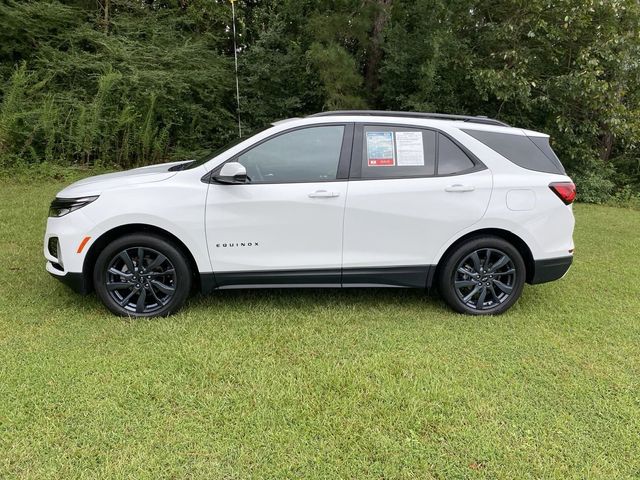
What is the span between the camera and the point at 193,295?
4.33 m

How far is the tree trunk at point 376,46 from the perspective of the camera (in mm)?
10945

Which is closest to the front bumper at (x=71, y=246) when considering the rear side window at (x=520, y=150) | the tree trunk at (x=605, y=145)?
the rear side window at (x=520, y=150)

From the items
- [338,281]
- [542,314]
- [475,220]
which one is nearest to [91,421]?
[338,281]

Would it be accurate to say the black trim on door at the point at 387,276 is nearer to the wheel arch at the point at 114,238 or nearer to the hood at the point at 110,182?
the wheel arch at the point at 114,238

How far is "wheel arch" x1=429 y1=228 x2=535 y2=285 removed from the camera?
397cm

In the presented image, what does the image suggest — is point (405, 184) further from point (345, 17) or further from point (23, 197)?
point (345, 17)

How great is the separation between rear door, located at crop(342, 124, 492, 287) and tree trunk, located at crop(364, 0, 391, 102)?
8.15m

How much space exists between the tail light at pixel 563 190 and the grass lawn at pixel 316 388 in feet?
3.18

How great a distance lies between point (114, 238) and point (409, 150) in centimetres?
237

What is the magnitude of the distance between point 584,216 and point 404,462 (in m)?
8.19

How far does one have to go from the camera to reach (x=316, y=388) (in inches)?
116

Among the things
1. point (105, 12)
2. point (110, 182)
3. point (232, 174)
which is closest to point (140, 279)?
point (110, 182)

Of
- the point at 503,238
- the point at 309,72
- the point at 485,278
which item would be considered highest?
the point at 309,72

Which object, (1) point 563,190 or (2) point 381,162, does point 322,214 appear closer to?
(2) point 381,162
